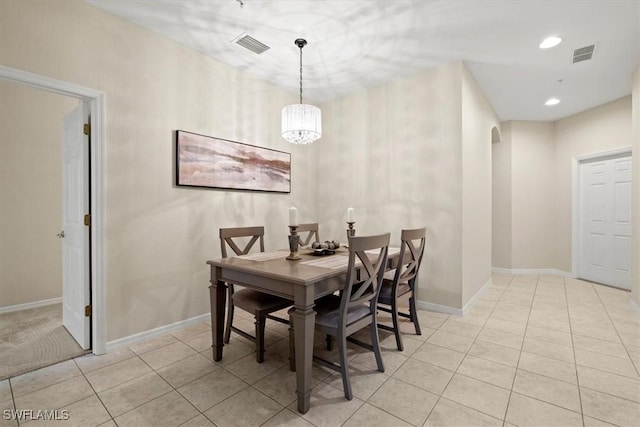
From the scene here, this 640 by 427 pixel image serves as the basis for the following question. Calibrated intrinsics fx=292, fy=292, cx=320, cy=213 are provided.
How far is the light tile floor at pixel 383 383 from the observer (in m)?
1.64

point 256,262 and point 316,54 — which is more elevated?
point 316,54

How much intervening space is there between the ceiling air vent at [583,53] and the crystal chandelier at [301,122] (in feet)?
9.28

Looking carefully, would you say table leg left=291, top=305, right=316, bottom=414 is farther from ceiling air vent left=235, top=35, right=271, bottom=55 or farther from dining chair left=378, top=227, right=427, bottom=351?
ceiling air vent left=235, top=35, right=271, bottom=55

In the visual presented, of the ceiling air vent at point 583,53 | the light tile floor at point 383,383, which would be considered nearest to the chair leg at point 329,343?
the light tile floor at point 383,383

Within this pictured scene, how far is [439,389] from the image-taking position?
6.19ft

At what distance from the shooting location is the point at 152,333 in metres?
2.66

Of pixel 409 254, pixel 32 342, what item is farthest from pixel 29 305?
pixel 409 254

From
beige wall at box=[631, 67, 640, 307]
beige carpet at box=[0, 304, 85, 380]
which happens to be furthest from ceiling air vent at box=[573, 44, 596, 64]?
beige carpet at box=[0, 304, 85, 380]

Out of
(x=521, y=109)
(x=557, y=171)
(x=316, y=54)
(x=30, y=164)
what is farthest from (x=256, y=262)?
(x=557, y=171)

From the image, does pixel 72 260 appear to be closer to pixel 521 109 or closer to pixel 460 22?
pixel 460 22

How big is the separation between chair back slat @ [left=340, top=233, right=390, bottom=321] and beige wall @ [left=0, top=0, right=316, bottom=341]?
6.00ft

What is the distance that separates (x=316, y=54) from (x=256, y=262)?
2287mm

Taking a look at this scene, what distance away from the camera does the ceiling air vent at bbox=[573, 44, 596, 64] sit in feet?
9.77

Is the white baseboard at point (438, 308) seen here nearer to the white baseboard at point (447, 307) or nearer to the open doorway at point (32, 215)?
the white baseboard at point (447, 307)
